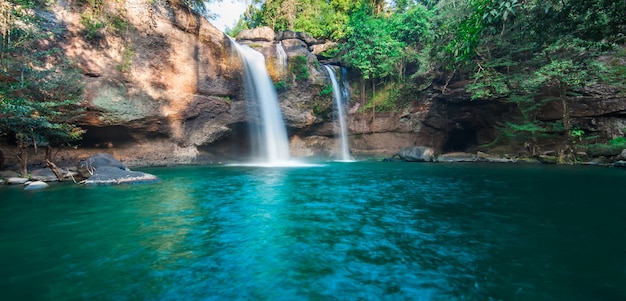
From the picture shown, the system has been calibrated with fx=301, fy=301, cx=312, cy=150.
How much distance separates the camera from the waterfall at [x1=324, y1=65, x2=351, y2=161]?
23.3 metres

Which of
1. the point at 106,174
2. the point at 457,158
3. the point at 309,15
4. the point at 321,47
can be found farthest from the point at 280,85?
the point at 106,174

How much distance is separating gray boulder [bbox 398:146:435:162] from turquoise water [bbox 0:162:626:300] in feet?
37.0

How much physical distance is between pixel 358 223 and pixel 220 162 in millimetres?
16488

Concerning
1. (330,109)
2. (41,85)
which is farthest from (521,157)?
(41,85)

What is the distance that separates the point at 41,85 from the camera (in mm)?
10422

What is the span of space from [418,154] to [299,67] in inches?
398

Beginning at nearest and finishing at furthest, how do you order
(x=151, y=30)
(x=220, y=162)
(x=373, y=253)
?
(x=373, y=253) < (x=151, y=30) < (x=220, y=162)

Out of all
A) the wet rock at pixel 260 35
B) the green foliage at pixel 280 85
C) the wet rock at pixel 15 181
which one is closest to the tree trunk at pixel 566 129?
the green foliage at pixel 280 85

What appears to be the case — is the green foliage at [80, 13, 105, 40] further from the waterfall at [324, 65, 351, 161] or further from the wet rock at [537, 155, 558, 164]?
the wet rock at [537, 155, 558, 164]

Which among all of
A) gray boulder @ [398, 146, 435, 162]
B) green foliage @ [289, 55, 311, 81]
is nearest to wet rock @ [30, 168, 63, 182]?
green foliage @ [289, 55, 311, 81]

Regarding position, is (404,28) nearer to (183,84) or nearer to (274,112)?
(274,112)

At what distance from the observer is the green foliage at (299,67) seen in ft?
69.8

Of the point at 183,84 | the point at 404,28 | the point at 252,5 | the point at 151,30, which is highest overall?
the point at 252,5

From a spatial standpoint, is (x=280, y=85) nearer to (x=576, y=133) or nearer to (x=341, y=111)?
(x=341, y=111)
